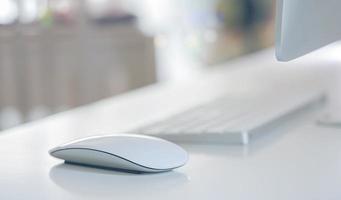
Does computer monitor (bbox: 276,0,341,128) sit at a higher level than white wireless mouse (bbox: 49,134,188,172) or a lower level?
higher

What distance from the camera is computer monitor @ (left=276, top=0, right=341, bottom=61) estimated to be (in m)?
0.60

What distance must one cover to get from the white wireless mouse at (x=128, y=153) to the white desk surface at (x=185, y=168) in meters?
0.01

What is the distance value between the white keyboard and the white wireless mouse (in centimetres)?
15

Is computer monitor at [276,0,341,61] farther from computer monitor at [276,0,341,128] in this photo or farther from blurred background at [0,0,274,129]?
blurred background at [0,0,274,129]

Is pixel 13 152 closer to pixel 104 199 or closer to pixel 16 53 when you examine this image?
pixel 104 199

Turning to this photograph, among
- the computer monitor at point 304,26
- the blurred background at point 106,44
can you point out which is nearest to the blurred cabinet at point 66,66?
the blurred background at point 106,44

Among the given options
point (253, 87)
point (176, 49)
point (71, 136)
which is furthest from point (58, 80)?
point (71, 136)

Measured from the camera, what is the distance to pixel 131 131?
32.7 inches

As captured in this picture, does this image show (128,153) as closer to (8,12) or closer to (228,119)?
(228,119)

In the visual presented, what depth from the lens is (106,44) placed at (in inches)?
136

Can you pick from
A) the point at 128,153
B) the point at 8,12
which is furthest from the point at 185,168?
the point at 8,12

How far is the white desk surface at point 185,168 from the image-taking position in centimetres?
54

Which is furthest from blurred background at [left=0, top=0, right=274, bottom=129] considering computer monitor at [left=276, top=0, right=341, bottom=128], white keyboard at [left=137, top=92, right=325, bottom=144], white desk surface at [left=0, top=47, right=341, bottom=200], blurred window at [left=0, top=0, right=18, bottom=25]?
computer monitor at [left=276, top=0, right=341, bottom=128]

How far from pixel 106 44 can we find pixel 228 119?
268 cm
